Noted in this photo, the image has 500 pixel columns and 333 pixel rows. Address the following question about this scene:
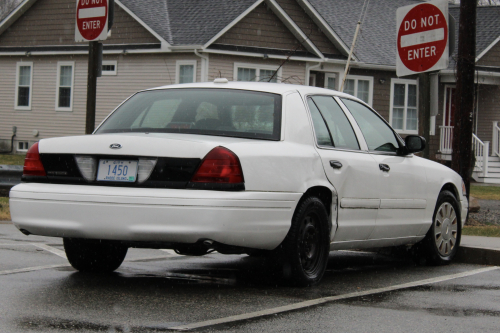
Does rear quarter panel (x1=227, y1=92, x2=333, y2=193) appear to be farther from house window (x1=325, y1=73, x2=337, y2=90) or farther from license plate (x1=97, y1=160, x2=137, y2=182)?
house window (x1=325, y1=73, x2=337, y2=90)

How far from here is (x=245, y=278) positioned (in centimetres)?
725

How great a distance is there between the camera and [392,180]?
308 inches

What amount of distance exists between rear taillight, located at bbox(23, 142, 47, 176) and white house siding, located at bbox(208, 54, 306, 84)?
17.7 metres

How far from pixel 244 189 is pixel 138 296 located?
Result: 1053 mm

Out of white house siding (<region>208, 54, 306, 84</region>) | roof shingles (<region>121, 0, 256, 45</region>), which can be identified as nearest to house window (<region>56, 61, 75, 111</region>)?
roof shingles (<region>121, 0, 256, 45</region>)

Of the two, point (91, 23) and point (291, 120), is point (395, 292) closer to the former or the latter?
point (291, 120)

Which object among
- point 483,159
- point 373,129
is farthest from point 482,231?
point 483,159

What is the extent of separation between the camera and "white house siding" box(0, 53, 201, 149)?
25688 millimetres

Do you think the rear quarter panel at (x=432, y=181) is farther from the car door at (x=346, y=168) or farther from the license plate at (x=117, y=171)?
the license plate at (x=117, y=171)

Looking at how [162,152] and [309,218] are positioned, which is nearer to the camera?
[162,152]

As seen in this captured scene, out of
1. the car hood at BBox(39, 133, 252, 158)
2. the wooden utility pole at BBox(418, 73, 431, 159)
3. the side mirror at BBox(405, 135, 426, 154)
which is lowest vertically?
the car hood at BBox(39, 133, 252, 158)

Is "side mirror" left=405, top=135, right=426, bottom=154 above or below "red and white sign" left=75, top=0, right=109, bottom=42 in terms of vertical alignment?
below

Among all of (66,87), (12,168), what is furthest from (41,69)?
(12,168)

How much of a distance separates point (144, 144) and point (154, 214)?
53 cm
